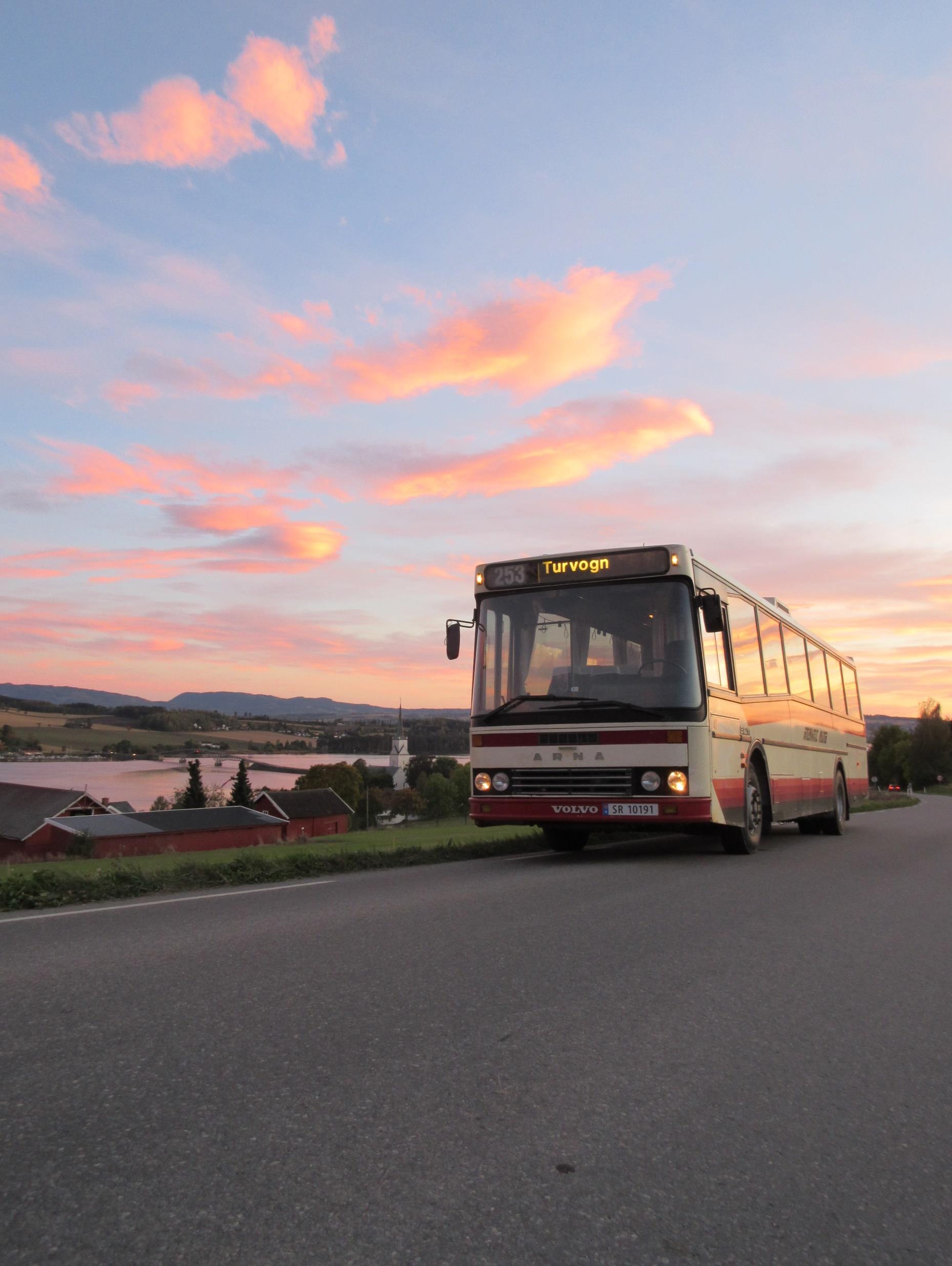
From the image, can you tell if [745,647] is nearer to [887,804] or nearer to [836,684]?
[836,684]

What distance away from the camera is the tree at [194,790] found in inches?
3243

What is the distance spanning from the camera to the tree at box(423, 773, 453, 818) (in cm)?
9781

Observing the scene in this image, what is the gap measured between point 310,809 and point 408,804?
27066mm

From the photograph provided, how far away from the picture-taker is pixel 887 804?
4197 cm

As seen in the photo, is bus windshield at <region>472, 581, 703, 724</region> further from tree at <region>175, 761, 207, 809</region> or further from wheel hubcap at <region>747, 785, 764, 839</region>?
tree at <region>175, 761, 207, 809</region>

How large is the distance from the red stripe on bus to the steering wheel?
639 mm

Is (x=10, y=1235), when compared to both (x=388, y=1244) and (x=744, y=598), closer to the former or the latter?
(x=388, y=1244)

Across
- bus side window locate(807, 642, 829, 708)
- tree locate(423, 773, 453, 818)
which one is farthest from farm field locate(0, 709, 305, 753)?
bus side window locate(807, 642, 829, 708)

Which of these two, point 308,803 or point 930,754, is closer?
point 308,803

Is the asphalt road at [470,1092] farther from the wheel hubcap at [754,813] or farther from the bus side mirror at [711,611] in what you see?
the wheel hubcap at [754,813]

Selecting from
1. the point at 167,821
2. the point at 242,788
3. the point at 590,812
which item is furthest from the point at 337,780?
the point at 590,812

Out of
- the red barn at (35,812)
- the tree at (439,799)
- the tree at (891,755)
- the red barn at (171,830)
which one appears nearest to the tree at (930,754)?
the tree at (891,755)

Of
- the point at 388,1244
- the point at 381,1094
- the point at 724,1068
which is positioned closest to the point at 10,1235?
the point at 388,1244

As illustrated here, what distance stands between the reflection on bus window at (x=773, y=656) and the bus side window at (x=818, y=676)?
223cm
